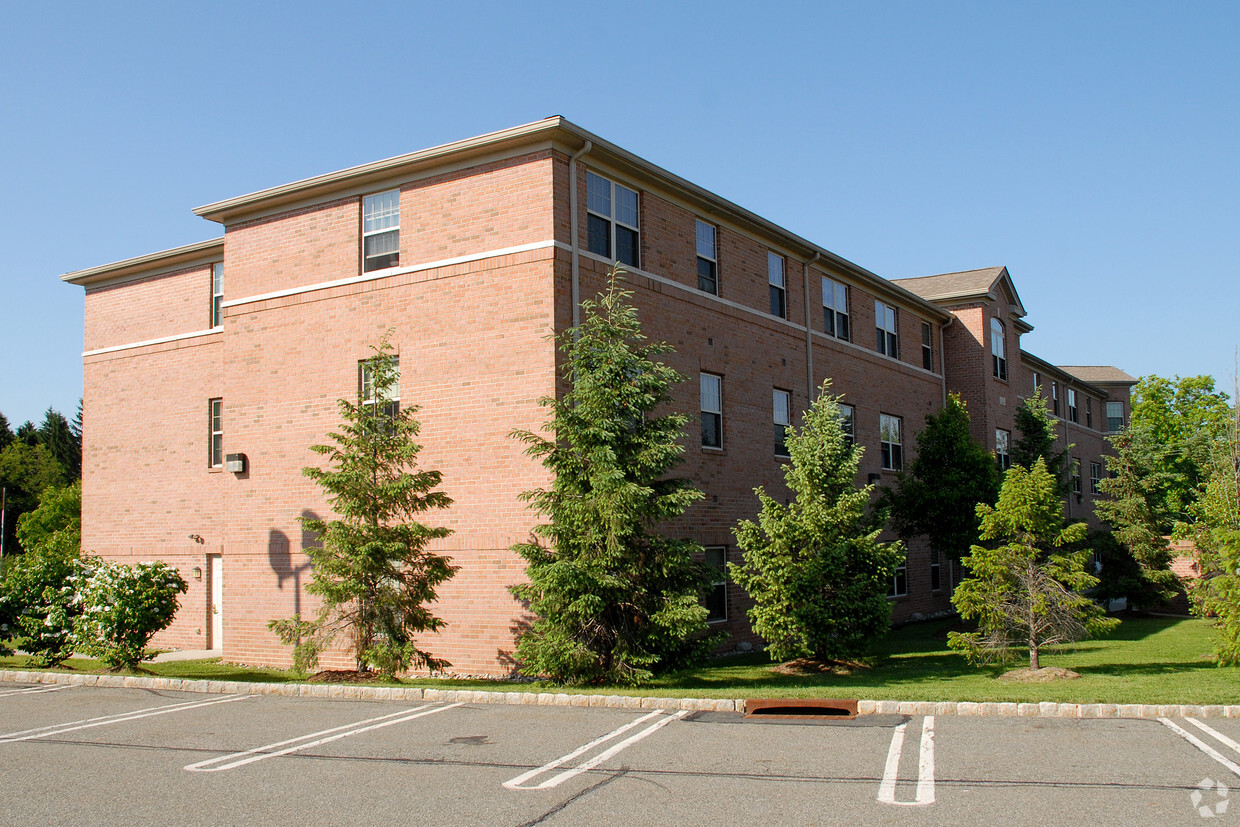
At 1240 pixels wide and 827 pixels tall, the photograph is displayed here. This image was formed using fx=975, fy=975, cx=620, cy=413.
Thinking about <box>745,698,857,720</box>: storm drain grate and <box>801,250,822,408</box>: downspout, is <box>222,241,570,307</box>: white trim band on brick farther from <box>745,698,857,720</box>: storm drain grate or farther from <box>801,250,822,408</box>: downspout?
<box>801,250,822,408</box>: downspout

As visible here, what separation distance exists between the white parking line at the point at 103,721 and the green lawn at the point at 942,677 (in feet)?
10.0

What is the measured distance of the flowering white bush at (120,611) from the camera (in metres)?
15.6

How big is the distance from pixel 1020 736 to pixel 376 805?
628 cm

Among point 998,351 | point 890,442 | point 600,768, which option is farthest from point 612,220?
point 998,351

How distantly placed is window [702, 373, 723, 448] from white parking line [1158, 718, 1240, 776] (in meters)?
10.6

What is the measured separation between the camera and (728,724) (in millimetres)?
10664

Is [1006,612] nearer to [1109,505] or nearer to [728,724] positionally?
[728,724]

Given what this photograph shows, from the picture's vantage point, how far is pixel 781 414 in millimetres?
22484

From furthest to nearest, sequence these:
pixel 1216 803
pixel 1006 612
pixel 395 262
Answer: pixel 395 262, pixel 1006 612, pixel 1216 803

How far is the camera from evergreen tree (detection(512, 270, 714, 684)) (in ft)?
44.9

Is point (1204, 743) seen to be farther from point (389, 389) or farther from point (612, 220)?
point (389, 389)

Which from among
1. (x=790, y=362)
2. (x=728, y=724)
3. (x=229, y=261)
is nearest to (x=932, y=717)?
(x=728, y=724)

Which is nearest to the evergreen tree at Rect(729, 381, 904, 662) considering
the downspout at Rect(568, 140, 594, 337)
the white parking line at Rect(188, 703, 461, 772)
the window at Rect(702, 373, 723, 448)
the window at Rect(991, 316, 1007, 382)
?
the window at Rect(702, 373, 723, 448)

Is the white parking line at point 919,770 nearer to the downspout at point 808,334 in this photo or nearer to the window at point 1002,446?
the downspout at point 808,334
